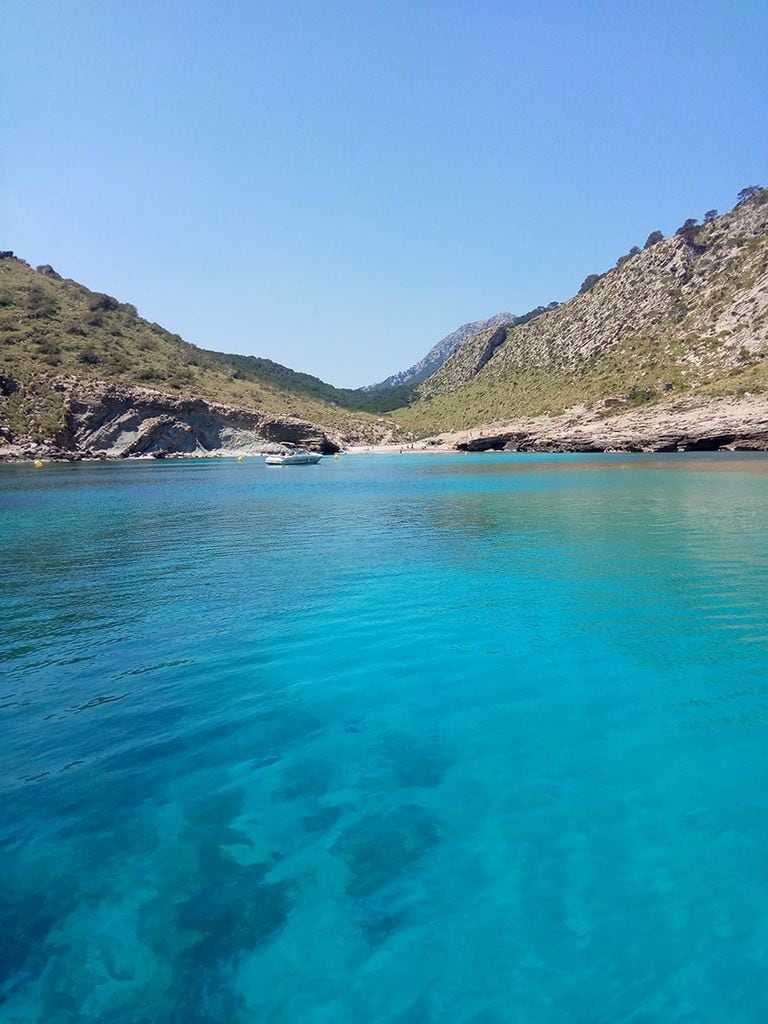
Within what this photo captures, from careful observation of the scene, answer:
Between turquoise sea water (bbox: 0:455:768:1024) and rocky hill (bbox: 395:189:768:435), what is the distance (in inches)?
3122

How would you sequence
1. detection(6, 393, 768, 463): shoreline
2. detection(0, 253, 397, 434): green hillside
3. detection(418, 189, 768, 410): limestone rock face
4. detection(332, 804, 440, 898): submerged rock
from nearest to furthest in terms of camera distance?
1. detection(332, 804, 440, 898): submerged rock
2. detection(6, 393, 768, 463): shoreline
3. detection(418, 189, 768, 410): limestone rock face
4. detection(0, 253, 397, 434): green hillside

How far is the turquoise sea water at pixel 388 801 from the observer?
461cm

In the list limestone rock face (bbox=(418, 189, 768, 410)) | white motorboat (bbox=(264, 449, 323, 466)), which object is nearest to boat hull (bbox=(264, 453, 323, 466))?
white motorboat (bbox=(264, 449, 323, 466))

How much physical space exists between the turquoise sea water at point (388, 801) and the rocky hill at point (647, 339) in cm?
7929

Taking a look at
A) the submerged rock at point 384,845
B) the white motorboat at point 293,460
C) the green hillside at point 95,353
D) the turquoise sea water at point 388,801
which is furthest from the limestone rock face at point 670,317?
the submerged rock at point 384,845

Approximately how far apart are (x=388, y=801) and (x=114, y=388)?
107 meters

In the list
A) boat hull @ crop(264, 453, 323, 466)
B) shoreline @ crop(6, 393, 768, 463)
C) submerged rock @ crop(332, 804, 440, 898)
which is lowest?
submerged rock @ crop(332, 804, 440, 898)

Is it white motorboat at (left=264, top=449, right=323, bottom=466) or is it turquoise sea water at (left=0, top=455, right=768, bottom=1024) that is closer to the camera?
turquoise sea water at (left=0, top=455, right=768, bottom=1024)

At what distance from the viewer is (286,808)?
6.77m

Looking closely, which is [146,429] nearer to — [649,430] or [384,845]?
[649,430]

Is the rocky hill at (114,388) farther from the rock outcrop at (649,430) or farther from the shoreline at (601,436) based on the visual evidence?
the rock outcrop at (649,430)

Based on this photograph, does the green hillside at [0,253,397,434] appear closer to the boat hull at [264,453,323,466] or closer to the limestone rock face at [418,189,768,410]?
the boat hull at [264,453,323,466]

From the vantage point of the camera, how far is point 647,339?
387ft

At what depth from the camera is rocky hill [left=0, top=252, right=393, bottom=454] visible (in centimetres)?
9469
